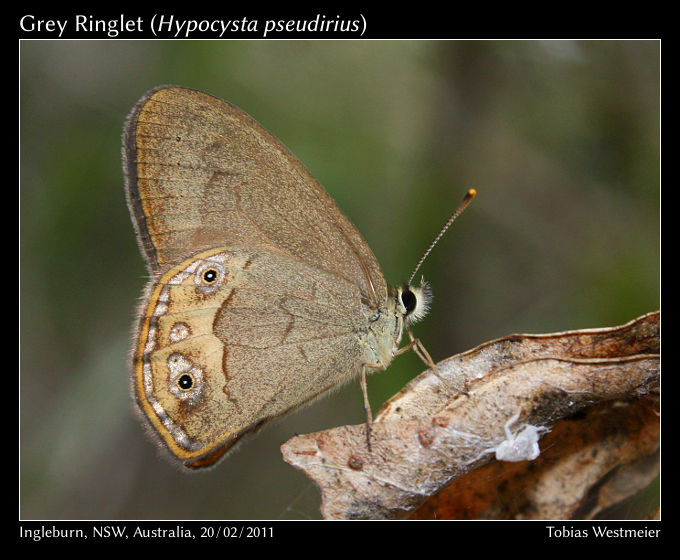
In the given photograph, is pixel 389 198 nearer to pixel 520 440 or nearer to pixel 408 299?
pixel 408 299

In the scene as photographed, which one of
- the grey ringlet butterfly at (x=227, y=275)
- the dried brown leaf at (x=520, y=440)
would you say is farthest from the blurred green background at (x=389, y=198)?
the dried brown leaf at (x=520, y=440)

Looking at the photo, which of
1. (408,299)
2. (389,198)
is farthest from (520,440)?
(389,198)

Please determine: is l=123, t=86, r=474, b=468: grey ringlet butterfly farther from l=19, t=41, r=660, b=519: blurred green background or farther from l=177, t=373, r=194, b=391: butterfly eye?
l=19, t=41, r=660, b=519: blurred green background

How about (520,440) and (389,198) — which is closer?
(520,440)

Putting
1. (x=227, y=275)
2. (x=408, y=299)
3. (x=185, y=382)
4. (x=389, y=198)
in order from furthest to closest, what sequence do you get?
(x=389, y=198), (x=408, y=299), (x=227, y=275), (x=185, y=382)

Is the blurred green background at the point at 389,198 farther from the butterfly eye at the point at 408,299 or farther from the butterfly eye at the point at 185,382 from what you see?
the butterfly eye at the point at 185,382

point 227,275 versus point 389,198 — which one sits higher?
point 389,198
